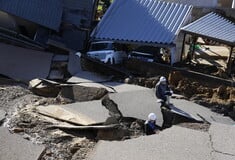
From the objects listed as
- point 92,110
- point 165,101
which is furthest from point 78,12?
point 92,110

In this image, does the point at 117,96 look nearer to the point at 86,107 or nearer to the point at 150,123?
A: the point at 86,107

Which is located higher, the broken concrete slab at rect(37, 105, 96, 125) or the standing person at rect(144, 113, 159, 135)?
the standing person at rect(144, 113, 159, 135)

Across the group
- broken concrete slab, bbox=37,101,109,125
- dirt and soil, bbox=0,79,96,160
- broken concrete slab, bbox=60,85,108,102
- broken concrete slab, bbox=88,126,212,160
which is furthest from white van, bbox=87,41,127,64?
broken concrete slab, bbox=88,126,212,160

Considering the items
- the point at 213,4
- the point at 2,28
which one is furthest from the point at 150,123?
the point at 213,4

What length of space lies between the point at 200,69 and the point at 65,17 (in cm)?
754

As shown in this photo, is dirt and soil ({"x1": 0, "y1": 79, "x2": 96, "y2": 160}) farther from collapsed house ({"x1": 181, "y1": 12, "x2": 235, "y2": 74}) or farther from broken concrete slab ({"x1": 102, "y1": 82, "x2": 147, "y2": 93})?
collapsed house ({"x1": 181, "y1": 12, "x2": 235, "y2": 74})

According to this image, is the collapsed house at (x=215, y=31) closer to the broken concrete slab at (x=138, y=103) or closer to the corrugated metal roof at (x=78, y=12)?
the broken concrete slab at (x=138, y=103)

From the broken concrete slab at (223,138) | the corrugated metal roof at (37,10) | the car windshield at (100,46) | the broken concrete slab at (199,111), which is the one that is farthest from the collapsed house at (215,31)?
the corrugated metal roof at (37,10)

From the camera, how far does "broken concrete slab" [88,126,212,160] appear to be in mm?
7334

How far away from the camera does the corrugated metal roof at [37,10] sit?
17312 millimetres

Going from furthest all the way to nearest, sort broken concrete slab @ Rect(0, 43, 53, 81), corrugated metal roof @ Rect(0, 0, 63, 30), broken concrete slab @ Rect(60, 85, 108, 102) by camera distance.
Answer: corrugated metal roof @ Rect(0, 0, 63, 30)
broken concrete slab @ Rect(0, 43, 53, 81)
broken concrete slab @ Rect(60, 85, 108, 102)

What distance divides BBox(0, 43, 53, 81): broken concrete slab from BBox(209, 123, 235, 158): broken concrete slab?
727cm

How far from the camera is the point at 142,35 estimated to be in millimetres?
16750

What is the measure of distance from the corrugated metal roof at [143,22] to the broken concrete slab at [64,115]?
290 inches
